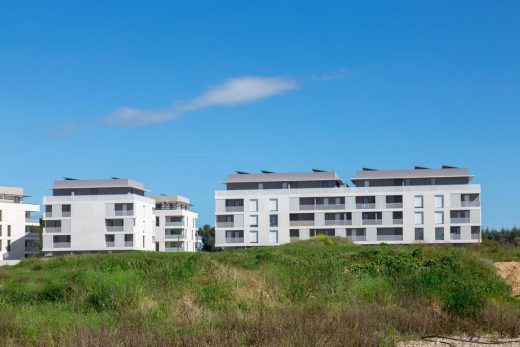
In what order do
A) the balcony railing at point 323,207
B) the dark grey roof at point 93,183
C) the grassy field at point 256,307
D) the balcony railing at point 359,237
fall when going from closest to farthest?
the grassy field at point 256,307, the balcony railing at point 359,237, the balcony railing at point 323,207, the dark grey roof at point 93,183

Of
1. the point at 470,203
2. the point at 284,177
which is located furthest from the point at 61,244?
the point at 470,203

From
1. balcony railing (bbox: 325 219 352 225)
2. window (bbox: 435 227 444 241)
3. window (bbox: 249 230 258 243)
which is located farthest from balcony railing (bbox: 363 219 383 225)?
window (bbox: 249 230 258 243)

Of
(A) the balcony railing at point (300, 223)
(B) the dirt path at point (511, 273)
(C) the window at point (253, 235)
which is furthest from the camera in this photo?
(C) the window at point (253, 235)

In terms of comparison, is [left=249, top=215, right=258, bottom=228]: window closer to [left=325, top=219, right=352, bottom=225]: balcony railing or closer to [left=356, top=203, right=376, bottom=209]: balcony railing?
[left=325, top=219, right=352, bottom=225]: balcony railing

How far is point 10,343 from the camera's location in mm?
11602

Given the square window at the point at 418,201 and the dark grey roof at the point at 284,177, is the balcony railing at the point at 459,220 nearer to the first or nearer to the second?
the square window at the point at 418,201

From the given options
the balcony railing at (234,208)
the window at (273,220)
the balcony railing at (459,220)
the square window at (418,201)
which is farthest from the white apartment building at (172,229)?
the balcony railing at (459,220)

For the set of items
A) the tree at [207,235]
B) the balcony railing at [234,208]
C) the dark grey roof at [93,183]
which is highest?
the dark grey roof at [93,183]

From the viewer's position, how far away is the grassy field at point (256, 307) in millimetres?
11672

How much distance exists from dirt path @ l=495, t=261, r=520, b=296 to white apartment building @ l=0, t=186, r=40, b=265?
250 feet

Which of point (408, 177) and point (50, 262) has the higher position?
point (408, 177)

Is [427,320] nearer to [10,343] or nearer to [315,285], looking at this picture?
[315,285]

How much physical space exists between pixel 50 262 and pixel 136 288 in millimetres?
23469

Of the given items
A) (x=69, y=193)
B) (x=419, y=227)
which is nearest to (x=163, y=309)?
(x=419, y=227)
